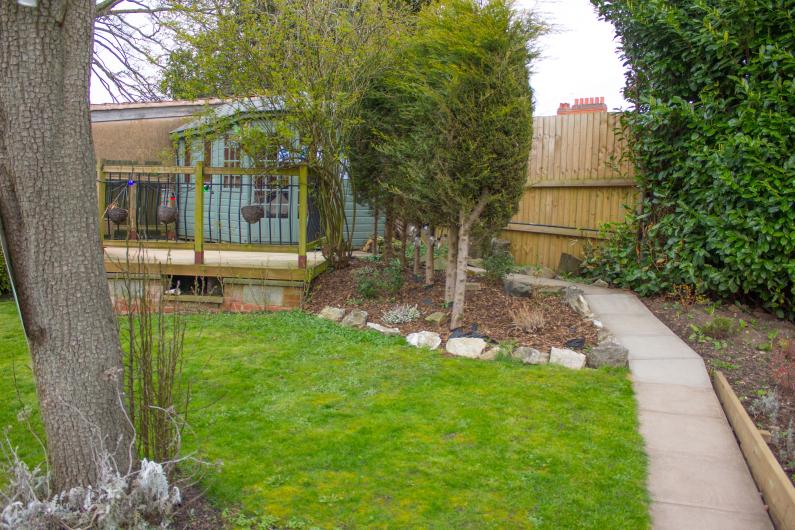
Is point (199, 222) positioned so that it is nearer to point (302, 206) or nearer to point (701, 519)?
point (302, 206)

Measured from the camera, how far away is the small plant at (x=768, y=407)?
14.9ft

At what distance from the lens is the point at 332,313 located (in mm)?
7254

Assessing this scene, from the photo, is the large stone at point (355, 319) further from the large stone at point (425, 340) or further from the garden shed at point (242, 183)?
the garden shed at point (242, 183)

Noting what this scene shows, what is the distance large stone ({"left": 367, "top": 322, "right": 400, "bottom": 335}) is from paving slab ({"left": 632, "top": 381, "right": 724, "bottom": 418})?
2376 mm

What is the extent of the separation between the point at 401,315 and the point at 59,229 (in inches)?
175

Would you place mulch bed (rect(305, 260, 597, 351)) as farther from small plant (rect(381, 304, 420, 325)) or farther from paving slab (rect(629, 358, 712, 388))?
paving slab (rect(629, 358, 712, 388))

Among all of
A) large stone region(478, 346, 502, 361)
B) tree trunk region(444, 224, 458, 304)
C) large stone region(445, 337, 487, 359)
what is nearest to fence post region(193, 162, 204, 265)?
tree trunk region(444, 224, 458, 304)

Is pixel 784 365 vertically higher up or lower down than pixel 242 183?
lower down

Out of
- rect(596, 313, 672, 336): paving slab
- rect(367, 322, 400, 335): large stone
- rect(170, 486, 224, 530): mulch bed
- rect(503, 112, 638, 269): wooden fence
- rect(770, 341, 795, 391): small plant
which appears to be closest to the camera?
rect(170, 486, 224, 530): mulch bed

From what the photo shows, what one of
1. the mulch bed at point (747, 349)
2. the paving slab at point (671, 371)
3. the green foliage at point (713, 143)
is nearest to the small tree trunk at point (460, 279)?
the paving slab at point (671, 371)

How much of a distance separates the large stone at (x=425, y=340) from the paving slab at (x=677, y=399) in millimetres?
1833

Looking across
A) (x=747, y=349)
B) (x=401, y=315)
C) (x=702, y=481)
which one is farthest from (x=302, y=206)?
(x=702, y=481)

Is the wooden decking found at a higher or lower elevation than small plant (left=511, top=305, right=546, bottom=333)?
higher

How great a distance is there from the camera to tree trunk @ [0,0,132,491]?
9.07ft
